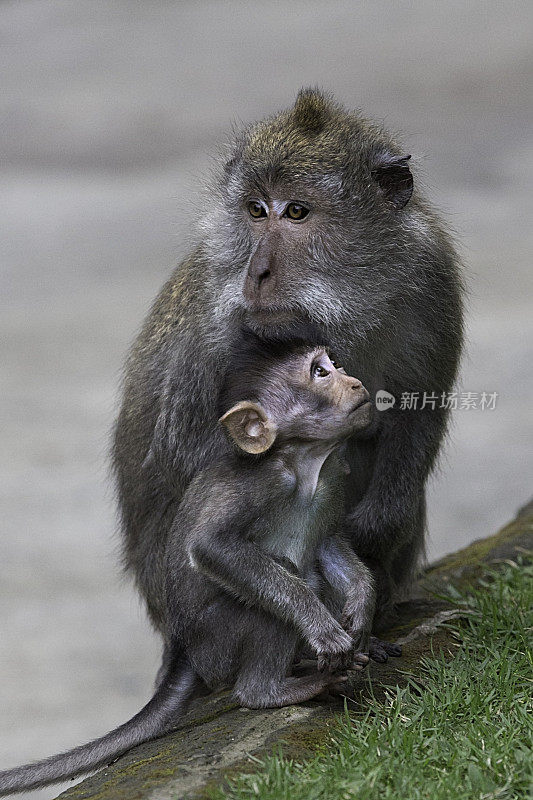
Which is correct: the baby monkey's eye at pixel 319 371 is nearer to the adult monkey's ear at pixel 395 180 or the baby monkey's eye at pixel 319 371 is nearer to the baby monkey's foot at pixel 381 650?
the adult monkey's ear at pixel 395 180

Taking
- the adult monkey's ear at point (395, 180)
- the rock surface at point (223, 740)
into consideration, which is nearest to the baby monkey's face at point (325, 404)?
the adult monkey's ear at point (395, 180)

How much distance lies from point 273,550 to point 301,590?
0.71 ft

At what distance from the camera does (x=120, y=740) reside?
4090 millimetres

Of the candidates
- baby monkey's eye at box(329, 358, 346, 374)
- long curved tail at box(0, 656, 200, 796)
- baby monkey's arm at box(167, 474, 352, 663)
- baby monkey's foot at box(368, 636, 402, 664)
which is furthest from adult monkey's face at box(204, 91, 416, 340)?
long curved tail at box(0, 656, 200, 796)

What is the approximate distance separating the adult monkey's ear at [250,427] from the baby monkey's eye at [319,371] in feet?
0.76

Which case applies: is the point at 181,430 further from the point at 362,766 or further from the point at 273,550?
the point at 362,766

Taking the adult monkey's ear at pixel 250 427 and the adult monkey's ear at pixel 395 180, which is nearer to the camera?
the adult monkey's ear at pixel 250 427

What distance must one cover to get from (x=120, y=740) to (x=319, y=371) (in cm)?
160

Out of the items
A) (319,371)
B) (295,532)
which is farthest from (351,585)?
(319,371)

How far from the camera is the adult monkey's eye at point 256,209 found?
13.4ft

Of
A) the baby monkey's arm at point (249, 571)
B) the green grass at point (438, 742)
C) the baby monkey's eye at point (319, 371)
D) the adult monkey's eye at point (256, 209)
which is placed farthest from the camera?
the adult monkey's eye at point (256, 209)

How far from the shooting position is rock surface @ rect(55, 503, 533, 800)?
11.2ft

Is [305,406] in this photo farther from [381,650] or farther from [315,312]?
[381,650]

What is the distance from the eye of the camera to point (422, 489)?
475cm
